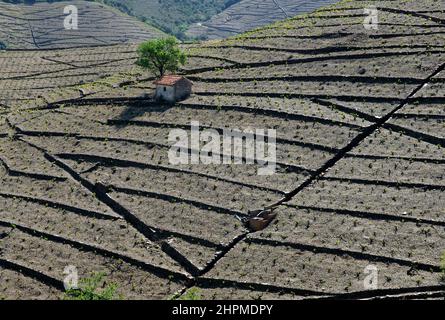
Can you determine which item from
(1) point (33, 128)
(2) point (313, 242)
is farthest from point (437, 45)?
(1) point (33, 128)

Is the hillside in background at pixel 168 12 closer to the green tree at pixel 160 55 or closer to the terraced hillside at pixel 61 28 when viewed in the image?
the terraced hillside at pixel 61 28

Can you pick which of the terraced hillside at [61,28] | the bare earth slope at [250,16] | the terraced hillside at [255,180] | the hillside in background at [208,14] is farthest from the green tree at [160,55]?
the bare earth slope at [250,16]

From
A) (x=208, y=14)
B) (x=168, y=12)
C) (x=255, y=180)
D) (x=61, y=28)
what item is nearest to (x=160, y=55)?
(x=255, y=180)

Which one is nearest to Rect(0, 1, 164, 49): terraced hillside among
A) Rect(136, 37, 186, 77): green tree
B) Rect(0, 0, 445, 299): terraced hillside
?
Rect(0, 0, 445, 299): terraced hillside

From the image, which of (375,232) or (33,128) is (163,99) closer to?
(33,128)

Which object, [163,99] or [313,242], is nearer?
[313,242]

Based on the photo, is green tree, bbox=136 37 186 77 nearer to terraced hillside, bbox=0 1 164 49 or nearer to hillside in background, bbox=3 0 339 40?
terraced hillside, bbox=0 1 164 49
